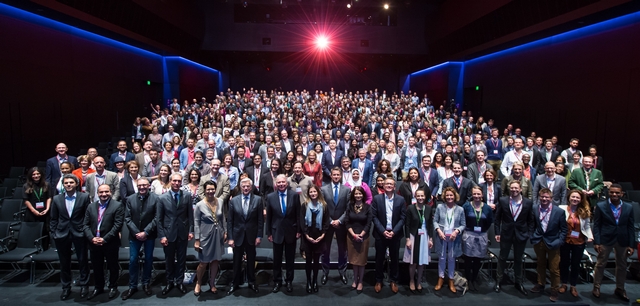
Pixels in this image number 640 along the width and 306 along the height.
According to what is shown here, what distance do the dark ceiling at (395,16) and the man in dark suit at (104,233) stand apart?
21.0ft

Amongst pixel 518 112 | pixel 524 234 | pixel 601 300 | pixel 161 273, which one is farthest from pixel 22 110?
pixel 518 112

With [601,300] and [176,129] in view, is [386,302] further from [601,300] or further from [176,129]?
[176,129]

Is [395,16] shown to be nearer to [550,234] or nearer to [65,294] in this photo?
[550,234]

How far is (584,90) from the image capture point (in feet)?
33.5

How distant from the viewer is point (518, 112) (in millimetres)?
13266

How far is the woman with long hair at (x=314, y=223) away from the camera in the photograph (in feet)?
16.0

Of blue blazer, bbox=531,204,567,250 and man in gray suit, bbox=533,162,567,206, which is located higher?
man in gray suit, bbox=533,162,567,206

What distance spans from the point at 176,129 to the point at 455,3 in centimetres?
1322

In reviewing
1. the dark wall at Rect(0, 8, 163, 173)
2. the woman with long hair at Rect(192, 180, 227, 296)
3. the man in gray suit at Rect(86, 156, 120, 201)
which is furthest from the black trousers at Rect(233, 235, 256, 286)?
the dark wall at Rect(0, 8, 163, 173)

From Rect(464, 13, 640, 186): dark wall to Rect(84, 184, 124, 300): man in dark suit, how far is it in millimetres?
10696

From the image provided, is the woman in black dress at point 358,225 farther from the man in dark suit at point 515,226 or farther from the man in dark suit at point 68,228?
the man in dark suit at point 68,228

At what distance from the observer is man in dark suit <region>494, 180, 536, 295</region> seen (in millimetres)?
4812

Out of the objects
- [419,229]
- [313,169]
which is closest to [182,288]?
[313,169]

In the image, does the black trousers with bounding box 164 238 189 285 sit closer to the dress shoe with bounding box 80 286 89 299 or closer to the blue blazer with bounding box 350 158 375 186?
the dress shoe with bounding box 80 286 89 299
